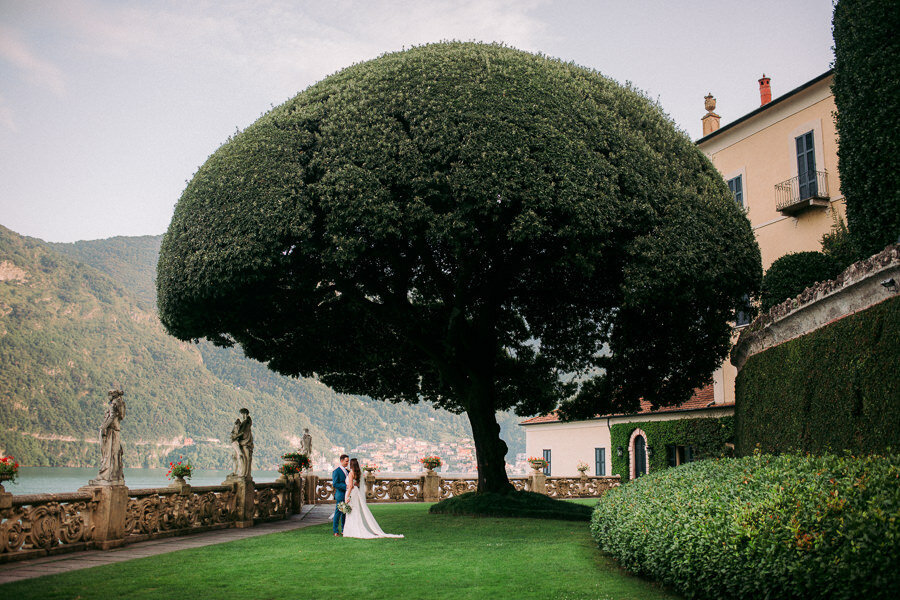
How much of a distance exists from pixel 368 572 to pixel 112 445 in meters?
6.94

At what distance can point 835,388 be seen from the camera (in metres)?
10.4

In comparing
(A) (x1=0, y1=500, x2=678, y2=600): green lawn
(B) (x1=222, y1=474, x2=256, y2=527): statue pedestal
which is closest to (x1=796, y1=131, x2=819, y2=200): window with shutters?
(A) (x1=0, y1=500, x2=678, y2=600): green lawn

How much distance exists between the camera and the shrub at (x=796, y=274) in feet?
53.3

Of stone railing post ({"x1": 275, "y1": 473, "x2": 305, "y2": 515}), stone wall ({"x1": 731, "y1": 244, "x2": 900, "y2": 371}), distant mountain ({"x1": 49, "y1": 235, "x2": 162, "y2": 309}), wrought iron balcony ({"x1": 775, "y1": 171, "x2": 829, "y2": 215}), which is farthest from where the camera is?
distant mountain ({"x1": 49, "y1": 235, "x2": 162, "y2": 309})

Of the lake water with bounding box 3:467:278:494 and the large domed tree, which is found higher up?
the large domed tree

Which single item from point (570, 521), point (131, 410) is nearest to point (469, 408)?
point (570, 521)

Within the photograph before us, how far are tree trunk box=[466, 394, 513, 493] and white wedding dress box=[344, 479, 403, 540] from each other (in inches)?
219

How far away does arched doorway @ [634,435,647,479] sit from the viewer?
32.7 m

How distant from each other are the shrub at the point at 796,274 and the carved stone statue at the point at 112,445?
1542 cm

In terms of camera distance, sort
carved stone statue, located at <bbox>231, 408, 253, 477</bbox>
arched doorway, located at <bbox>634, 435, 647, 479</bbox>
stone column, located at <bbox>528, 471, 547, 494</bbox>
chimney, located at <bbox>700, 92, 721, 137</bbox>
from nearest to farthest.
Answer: carved stone statue, located at <bbox>231, 408, 253, 477</bbox> → stone column, located at <bbox>528, 471, 547, 494</bbox> → chimney, located at <bbox>700, 92, 721, 137</bbox> → arched doorway, located at <bbox>634, 435, 647, 479</bbox>

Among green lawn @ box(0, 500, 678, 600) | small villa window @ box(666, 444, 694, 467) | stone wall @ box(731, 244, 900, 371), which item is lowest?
green lawn @ box(0, 500, 678, 600)

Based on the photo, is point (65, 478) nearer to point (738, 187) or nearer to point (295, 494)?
point (295, 494)

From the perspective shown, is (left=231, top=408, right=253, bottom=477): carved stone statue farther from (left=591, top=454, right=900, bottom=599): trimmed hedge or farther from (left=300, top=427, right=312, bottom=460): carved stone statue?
(left=591, top=454, right=900, bottom=599): trimmed hedge

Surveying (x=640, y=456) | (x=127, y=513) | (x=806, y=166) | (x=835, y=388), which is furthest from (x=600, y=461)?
(x=127, y=513)
